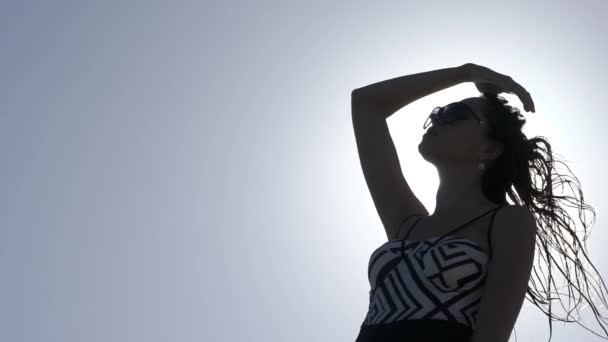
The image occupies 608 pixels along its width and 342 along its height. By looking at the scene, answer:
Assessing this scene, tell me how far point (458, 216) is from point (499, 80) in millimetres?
767

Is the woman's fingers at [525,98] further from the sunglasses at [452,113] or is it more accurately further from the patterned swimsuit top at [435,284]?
the patterned swimsuit top at [435,284]

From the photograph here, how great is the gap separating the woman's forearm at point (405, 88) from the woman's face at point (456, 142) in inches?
7.7

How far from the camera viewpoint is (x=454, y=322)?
8.91 ft

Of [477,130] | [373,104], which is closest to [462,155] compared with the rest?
[477,130]

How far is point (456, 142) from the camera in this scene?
3.50 meters

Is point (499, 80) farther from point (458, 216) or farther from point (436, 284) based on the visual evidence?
point (436, 284)

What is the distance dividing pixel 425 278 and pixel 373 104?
1374 millimetres

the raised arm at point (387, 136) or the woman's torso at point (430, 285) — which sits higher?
the raised arm at point (387, 136)

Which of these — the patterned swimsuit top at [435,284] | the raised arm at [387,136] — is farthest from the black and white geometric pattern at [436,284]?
the raised arm at [387,136]

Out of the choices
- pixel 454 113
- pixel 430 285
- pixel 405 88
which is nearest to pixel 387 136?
pixel 405 88

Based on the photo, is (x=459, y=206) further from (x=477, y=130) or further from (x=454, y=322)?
(x=454, y=322)

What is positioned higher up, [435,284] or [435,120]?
[435,120]

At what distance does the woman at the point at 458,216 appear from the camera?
270cm

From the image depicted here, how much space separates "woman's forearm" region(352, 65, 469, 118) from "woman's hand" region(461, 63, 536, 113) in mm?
58
